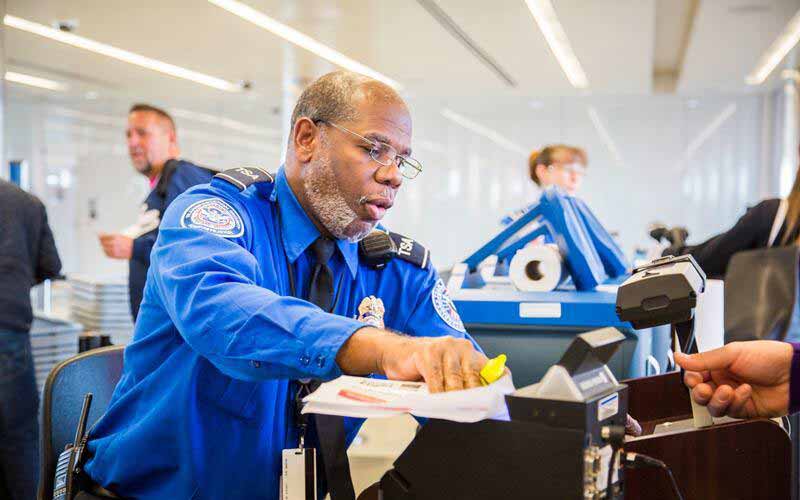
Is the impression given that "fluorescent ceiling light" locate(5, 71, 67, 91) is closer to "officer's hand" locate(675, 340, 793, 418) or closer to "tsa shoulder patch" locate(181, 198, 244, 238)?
"tsa shoulder patch" locate(181, 198, 244, 238)

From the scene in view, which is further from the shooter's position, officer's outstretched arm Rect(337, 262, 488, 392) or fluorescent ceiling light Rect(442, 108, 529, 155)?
fluorescent ceiling light Rect(442, 108, 529, 155)

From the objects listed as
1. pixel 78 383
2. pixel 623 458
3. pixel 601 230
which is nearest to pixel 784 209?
pixel 623 458

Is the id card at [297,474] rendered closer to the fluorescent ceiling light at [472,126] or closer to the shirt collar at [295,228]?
the shirt collar at [295,228]

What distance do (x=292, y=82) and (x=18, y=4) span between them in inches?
138

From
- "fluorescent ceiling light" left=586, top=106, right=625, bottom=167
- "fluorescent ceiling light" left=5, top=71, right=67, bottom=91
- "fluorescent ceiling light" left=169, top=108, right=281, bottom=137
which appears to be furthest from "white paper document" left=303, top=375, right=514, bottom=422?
"fluorescent ceiling light" left=169, top=108, right=281, bottom=137

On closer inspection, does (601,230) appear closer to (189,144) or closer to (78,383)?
(78,383)

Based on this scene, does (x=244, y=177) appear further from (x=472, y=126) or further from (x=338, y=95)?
(x=472, y=126)

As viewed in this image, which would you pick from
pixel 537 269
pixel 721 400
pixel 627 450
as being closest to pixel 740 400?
pixel 721 400

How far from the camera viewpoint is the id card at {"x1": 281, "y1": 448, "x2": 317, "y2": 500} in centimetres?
111

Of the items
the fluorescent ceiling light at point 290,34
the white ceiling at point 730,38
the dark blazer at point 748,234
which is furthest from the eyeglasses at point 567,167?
the white ceiling at point 730,38

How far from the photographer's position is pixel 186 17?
5.39m

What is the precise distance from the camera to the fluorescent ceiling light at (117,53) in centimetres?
586

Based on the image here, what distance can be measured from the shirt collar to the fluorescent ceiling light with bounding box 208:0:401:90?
9.40ft

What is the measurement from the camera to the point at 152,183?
11.8 feet
